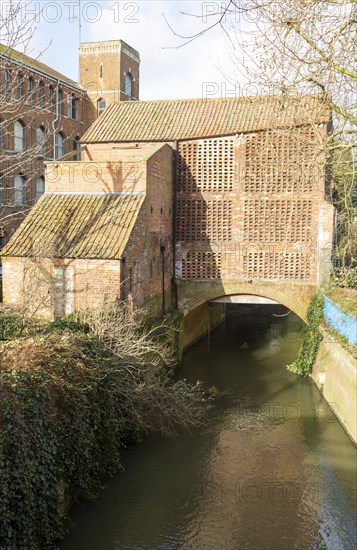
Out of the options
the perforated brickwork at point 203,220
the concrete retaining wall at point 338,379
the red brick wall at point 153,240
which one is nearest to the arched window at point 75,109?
the red brick wall at point 153,240

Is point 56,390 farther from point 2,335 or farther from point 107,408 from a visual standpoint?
point 2,335

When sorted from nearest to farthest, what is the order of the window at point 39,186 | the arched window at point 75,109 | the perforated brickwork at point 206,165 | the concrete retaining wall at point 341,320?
the concrete retaining wall at point 341,320 → the perforated brickwork at point 206,165 → the window at point 39,186 → the arched window at point 75,109

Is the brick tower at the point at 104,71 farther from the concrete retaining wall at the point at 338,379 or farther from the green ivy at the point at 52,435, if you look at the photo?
the green ivy at the point at 52,435

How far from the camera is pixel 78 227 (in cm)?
1703

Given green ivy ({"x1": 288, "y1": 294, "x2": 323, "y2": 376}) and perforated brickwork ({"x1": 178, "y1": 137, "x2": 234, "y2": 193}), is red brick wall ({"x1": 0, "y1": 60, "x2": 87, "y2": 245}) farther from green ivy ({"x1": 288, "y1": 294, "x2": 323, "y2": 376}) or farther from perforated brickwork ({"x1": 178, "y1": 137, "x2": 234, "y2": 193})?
green ivy ({"x1": 288, "y1": 294, "x2": 323, "y2": 376})

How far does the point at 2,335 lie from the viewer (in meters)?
13.7

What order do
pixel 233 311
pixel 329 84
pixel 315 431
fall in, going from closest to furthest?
pixel 329 84
pixel 315 431
pixel 233 311

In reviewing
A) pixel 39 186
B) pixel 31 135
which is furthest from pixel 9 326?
pixel 39 186

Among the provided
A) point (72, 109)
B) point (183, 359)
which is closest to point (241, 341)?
point (183, 359)

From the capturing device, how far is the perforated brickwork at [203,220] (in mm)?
20828

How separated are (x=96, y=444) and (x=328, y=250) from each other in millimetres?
12040

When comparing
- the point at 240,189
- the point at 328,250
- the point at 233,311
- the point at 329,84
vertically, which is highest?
the point at 329,84

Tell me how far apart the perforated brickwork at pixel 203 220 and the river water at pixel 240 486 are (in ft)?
19.5

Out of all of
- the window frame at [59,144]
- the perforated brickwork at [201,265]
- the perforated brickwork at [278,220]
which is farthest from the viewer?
the window frame at [59,144]
